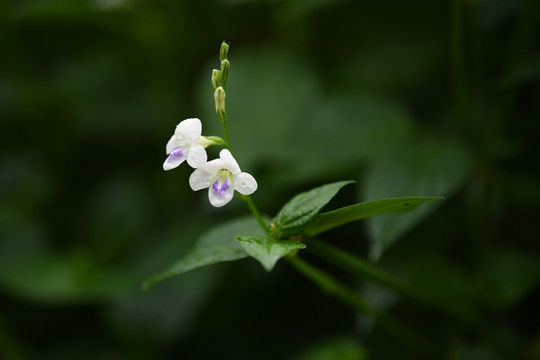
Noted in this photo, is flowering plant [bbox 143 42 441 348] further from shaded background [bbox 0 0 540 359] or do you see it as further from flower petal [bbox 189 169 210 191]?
shaded background [bbox 0 0 540 359]

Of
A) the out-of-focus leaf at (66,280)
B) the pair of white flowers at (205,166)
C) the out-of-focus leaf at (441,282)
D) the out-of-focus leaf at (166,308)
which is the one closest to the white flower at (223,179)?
the pair of white flowers at (205,166)

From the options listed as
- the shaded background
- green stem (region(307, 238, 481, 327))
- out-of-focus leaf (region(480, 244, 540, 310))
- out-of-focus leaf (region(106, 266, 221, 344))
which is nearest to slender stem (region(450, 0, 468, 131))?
the shaded background

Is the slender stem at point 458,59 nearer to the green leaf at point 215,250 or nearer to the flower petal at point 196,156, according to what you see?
the green leaf at point 215,250

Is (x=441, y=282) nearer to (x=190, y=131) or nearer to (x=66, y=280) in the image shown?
(x=190, y=131)

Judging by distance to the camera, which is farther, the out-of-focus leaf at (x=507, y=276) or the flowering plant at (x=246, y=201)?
the out-of-focus leaf at (x=507, y=276)

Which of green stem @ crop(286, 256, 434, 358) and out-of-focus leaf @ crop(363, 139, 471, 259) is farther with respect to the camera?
out-of-focus leaf @ crop(363, 139, 471, 259)

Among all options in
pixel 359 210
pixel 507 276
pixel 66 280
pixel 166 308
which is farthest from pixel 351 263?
pixel 66 280
